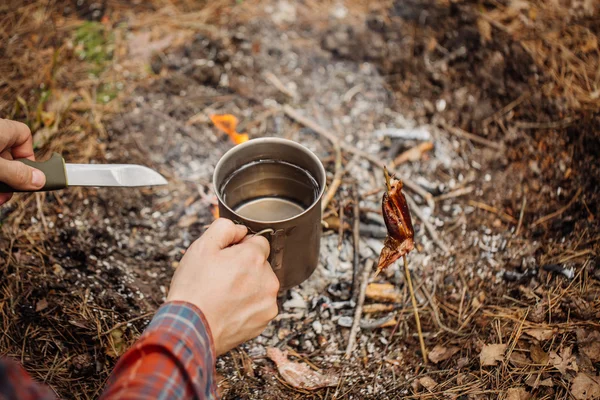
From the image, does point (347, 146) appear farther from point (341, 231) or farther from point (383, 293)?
point (383, 293)

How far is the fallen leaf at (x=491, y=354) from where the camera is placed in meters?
2.18

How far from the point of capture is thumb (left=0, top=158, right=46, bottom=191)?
177 centimetres

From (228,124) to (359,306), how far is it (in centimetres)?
160

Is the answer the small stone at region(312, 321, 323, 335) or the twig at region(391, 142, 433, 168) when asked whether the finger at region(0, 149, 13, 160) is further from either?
the twig at region(391, 142, 433, 168)

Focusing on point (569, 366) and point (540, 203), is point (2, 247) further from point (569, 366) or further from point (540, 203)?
point (540, 203)

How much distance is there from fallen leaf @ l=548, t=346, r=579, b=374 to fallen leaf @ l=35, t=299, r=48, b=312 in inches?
95.4

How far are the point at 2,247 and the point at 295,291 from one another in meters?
1.63

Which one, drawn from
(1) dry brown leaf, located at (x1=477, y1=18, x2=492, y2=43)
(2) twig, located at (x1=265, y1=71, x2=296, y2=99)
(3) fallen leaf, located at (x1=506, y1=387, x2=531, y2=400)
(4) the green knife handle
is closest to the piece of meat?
(3) fallen leaf, located at (x1=506, y1=387, x2=531, y2=400)

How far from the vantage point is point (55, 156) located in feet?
6.42

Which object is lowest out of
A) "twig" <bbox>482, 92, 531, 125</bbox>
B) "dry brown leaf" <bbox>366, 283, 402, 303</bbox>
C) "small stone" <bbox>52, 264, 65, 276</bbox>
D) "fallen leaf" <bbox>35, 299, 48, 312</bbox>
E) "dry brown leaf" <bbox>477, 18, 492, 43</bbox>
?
"dry brown leaf" <bbox>366, 283, 402, 303</bbox>

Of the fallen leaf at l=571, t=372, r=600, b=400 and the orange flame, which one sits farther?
the orange flame

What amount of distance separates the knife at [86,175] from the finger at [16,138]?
14 centimetres

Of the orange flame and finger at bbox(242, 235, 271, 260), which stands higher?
finger at bbox(242, 235, 271, 260)

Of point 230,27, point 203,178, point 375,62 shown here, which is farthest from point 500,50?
point 203,178
